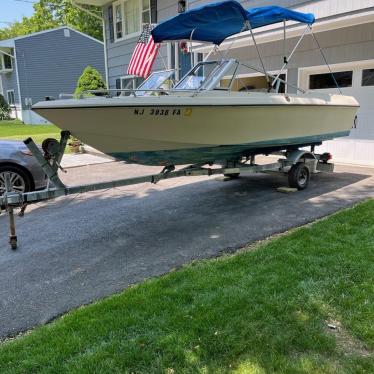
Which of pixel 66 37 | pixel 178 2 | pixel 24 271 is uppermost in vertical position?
pixel 66 37

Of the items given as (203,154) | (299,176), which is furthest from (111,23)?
(203,154)

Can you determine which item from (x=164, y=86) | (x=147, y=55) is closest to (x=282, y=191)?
(x=164, y=86)

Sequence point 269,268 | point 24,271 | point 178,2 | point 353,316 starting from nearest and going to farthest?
point 353,316
point 269,268
point 24,271
point 178,2

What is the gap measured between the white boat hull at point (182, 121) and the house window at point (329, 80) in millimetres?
3299

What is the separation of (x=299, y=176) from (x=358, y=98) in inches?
152

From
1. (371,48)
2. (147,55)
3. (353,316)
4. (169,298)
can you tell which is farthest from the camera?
(147,55)

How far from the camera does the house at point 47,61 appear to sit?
28219mm

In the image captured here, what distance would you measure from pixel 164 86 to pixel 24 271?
3.89 meters

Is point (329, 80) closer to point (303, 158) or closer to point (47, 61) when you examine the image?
point (303, 158)

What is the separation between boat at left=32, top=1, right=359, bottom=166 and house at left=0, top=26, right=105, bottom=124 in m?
24.2

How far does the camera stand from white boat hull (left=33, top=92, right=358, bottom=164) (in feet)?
15.2

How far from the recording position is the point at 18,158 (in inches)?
253

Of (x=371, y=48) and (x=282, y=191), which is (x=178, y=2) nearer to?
(x=371, y=48)

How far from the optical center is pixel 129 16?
650 inches
